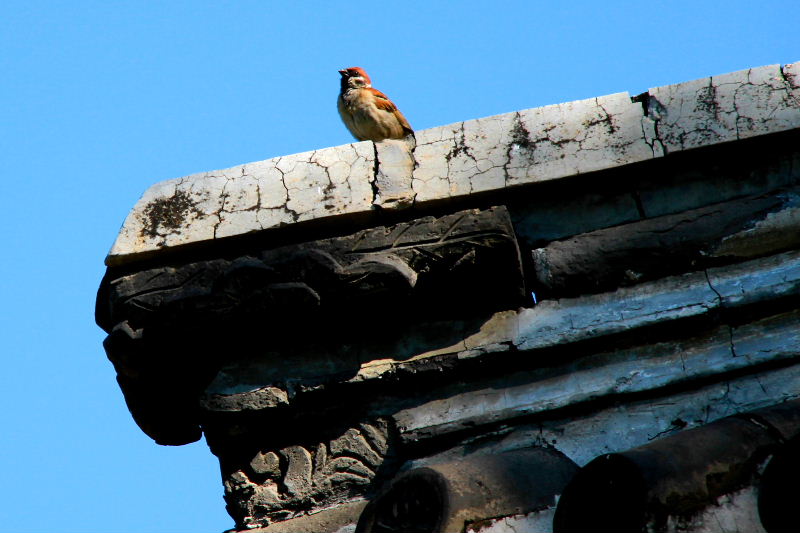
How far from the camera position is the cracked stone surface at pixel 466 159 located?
2.92 meters

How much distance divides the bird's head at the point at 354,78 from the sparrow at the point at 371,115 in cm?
19

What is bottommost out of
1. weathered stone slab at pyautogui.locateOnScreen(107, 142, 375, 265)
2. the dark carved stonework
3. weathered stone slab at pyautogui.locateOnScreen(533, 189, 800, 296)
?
weathered stone slab at pyautogui.locateOnScreen(533, 189, 800, 296)

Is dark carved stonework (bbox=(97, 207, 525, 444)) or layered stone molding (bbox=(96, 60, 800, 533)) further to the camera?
dark carved stonework (bbox=(97, 207, 525, 444))

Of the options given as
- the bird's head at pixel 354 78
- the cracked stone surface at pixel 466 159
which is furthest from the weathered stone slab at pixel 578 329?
the bird's head at pixel 354 78

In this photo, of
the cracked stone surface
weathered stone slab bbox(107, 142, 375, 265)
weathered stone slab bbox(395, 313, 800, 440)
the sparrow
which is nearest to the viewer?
weathered stone slab bbox(395, 313, 800, 440)

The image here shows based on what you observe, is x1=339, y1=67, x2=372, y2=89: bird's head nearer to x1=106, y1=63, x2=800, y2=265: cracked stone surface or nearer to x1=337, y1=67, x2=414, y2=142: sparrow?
x1=337, y1=67, x2=414, y2=142: sparrow

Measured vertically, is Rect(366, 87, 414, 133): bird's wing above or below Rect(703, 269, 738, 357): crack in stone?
above

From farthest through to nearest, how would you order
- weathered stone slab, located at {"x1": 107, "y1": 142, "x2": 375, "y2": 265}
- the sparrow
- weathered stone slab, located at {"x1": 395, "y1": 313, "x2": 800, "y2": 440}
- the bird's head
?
the bird's head → the sparrow → weathered stone slab, located at {"x1": 107, "y1": 142, "x2": 375, "y2": 265} → weathered stone slab, located at {"x1": 395, "y1": 313, "x2": 800, "y2": 440}

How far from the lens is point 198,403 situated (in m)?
3.13

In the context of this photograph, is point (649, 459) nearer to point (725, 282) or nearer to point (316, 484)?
point (725, 282)

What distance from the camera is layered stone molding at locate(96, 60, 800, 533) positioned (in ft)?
8.93

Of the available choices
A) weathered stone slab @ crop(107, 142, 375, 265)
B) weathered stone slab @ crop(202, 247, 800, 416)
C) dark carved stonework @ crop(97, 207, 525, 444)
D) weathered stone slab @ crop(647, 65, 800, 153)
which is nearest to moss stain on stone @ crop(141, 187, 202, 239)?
weathered stone slab @ crop(107, 142, 375, 265)

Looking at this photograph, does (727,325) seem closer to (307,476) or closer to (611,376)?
(611,376)

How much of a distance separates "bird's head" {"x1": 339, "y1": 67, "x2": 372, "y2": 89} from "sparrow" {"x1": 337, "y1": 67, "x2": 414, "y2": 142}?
190 mm
